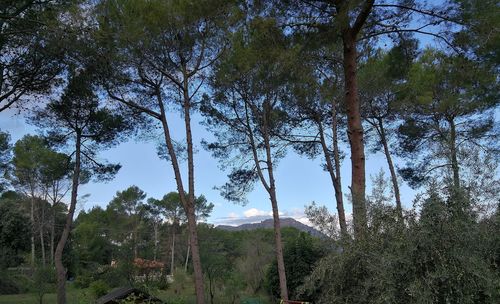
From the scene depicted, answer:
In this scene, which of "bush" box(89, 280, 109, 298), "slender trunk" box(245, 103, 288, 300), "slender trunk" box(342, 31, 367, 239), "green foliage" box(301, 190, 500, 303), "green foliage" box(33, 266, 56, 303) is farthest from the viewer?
"bush" box(89, 280, 109, 298)

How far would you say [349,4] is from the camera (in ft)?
20.3

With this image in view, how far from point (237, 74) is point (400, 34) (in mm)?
6968

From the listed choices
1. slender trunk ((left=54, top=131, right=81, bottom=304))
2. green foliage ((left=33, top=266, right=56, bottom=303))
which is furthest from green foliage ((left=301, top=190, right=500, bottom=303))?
green foliage ((left=33, top=266, right=56, bottom=303))

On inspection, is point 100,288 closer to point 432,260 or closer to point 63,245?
point 63,245

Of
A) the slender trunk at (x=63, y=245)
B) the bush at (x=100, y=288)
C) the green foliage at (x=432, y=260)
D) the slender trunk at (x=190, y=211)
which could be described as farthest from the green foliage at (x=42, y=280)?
the green foliage at (x=432, y=260)

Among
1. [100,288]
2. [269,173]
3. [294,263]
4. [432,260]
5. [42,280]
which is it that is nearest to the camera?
[432,260]

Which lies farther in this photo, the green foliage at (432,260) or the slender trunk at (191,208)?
the slender trunk at (191,208)

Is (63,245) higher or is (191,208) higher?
(191,208)

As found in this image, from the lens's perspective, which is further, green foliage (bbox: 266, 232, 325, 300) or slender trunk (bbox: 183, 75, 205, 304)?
green foliage (bbox: 266, 232, 325, 300)

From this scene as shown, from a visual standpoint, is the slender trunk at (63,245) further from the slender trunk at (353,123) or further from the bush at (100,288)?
the slender trunk at (353,123)

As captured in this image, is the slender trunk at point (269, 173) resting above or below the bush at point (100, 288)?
above

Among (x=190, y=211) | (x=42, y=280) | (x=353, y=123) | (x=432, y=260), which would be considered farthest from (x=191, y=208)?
(x=42, y=280)

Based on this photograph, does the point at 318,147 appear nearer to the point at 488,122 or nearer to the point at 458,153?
the point at 488,122

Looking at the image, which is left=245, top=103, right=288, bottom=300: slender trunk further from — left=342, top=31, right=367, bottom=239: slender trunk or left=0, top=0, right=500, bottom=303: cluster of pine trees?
left=342, top=31, right=367, bottom=239: slender trunk
